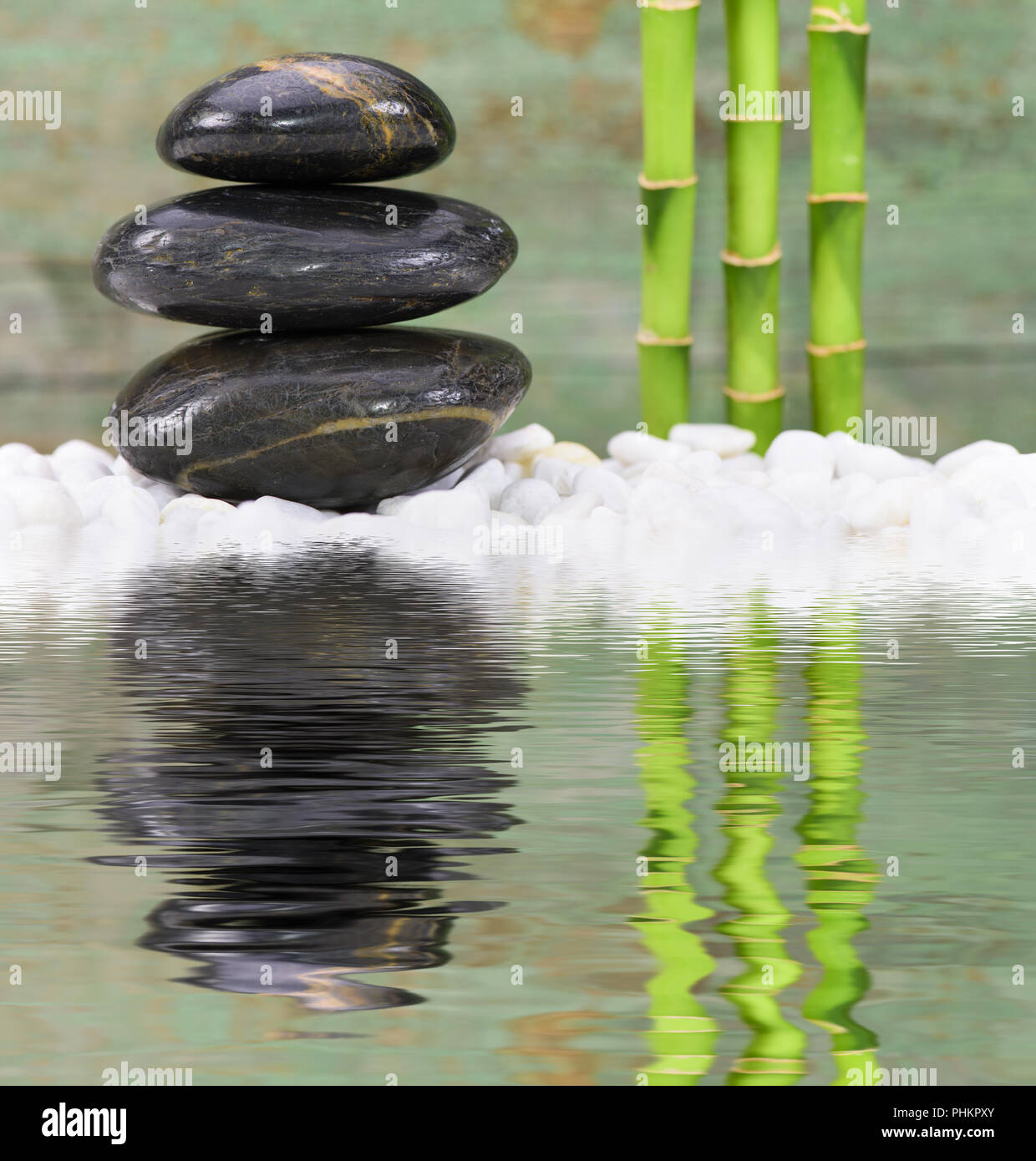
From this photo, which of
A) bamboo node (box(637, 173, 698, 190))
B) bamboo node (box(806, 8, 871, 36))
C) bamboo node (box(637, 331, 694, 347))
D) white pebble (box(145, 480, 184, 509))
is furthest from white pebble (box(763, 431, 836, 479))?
white pebble (box(145, 480, 184, 509))

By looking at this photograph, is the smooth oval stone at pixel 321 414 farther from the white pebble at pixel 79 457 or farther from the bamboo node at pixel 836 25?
the bamboo node at pixel 836 25

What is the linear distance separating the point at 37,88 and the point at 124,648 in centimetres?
249

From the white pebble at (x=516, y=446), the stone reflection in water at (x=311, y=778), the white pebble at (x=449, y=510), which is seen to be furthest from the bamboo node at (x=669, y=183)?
the stone reflection in water at (x=311, y=778)

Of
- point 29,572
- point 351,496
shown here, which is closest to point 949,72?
point 351,496

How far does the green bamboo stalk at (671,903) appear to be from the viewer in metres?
0.67

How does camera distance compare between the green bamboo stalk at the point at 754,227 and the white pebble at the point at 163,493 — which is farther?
the green bamboo stalk at the point at 754,227

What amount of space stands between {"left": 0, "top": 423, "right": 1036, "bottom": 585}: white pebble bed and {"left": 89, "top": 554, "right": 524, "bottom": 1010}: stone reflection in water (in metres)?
0.52

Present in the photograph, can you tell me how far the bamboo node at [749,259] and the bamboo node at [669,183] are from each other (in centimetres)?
17

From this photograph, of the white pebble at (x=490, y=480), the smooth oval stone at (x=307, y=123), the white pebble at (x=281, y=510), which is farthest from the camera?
the white pebble at (x=490, y=480)

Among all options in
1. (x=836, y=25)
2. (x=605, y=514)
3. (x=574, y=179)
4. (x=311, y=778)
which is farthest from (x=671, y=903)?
(x=574, y=179)

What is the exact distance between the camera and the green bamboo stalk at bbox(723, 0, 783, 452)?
3.29 meters

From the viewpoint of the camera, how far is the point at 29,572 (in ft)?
6.94

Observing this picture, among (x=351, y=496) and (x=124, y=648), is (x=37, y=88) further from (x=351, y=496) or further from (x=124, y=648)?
(x=124, y=648)

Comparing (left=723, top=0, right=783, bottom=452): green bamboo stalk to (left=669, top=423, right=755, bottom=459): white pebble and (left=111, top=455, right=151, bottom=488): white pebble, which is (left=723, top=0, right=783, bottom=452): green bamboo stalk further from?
(left=111, top=455, right=151, bottom=488): white pebble
